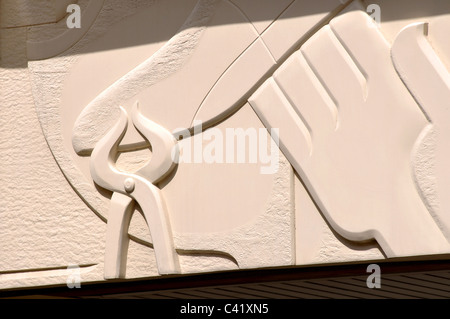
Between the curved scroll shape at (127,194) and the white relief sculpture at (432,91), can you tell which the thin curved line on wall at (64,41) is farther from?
the white relief sculpture at (432,91)

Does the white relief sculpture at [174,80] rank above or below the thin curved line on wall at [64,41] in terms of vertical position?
below

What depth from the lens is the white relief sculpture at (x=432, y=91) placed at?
6152 mm

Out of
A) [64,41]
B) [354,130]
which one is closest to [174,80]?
[64,41]

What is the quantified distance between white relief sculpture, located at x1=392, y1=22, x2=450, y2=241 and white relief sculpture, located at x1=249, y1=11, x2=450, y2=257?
59mm

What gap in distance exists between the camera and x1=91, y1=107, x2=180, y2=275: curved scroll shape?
692 cm

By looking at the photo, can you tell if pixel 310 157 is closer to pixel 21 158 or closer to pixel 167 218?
pixel 167 218

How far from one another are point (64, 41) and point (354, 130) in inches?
91.9

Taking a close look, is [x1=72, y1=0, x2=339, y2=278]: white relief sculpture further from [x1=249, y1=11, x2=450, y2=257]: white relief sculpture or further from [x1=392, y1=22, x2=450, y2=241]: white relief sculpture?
[x1=392, y1=22, x2=450, y2=241]: white relief sculpture

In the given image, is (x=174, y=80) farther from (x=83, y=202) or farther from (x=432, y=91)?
(x=432, y=91)

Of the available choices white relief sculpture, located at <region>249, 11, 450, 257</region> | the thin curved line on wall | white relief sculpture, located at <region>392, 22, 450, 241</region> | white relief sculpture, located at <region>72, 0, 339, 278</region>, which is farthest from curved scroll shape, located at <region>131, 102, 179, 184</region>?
white relief sculpture, located at <region>392, 22, 450, 241</region>

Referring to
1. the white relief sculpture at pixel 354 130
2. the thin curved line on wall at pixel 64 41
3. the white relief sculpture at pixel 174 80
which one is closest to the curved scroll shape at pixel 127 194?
the white relief sculpture at pixel 174 80

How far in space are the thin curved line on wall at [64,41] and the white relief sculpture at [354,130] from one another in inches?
57.4

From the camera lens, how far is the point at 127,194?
709 centimetres
